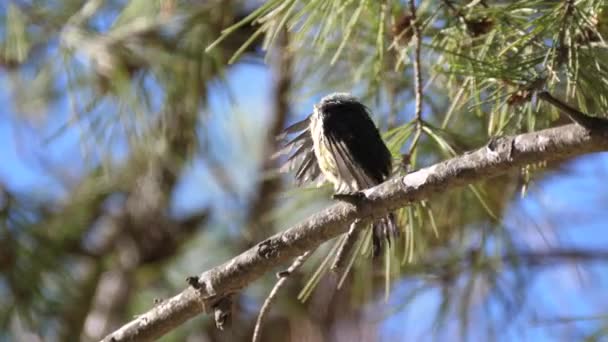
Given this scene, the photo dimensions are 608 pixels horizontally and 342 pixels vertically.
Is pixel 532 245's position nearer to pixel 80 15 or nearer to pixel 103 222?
pixel 80 15

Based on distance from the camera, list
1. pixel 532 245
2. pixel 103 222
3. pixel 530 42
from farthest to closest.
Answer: pixel 103 222 → pixel 532 245 → pixel 530 42

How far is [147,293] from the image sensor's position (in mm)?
2525

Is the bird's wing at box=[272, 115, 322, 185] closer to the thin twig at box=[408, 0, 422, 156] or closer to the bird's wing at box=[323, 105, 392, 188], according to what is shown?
the bird's wing at box=[323, 105, 392, 188]

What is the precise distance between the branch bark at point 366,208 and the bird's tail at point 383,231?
0.46 feet

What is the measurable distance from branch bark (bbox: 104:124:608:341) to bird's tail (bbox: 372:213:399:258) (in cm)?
14

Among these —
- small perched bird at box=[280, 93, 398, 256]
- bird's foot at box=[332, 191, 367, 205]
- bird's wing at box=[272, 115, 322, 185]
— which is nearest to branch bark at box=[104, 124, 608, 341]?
bird's foot at box=[332, 191, 367, 205]

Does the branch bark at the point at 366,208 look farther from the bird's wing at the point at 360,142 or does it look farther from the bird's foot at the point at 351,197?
the bird's wing at the point at 360,142

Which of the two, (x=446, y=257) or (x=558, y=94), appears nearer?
(x=558, y=94)

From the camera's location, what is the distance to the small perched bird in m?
1.23

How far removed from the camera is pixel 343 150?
1277mm

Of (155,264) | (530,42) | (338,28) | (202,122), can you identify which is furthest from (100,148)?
(530,42)

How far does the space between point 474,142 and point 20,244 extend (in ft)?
3.26

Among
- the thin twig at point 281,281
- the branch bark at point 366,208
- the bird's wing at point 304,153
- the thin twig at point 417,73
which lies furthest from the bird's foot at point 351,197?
the bird's wing at point 304,153

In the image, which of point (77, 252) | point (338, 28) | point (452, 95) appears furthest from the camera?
point (77, 252)
